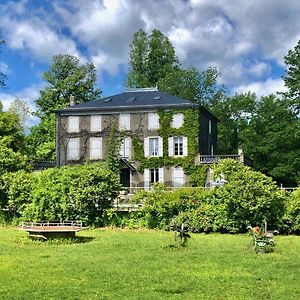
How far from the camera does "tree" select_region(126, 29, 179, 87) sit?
6331cm

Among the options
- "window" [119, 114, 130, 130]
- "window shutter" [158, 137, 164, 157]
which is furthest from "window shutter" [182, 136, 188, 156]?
"window" [119, 114, 130, 130]

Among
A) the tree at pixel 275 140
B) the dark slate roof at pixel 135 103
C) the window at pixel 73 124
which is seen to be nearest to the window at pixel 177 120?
the dark slate roof at pixel 135 103

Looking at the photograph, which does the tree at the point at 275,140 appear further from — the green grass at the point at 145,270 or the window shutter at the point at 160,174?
the green grass at the point at 145,270

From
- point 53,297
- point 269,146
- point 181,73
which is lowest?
point 53,297

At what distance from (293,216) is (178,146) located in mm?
19674

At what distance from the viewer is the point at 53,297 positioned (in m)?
10.1

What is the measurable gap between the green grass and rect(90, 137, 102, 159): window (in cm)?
2436

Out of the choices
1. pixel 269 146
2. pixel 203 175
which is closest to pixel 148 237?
pixel 203 175

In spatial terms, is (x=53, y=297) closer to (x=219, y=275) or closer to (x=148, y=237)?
(x=219, y=275)

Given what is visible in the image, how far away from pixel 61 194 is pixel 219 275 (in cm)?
1575

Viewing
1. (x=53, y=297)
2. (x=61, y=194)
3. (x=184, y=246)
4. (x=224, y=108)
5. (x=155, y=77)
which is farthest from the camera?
(x=155, y=77)

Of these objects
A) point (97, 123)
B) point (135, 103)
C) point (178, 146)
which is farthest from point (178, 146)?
point (97, 123)

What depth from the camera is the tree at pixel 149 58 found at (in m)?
63.3

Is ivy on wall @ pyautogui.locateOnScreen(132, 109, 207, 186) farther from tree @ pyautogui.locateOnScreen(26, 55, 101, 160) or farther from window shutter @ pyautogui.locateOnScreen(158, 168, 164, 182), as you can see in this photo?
tree @ pyautogui.locateOnScreen(26, 55, 101, 160)
